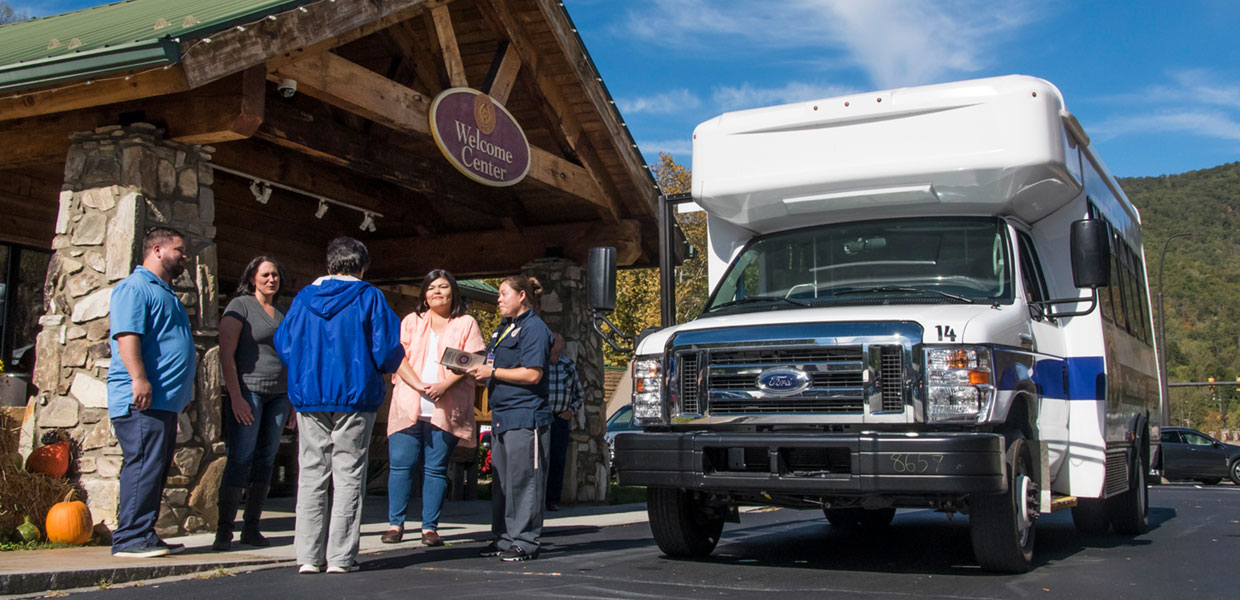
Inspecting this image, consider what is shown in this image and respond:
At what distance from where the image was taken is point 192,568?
5.84 metres

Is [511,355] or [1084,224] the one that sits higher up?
[1084,224]

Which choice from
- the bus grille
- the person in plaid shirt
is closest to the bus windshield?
the bus grille

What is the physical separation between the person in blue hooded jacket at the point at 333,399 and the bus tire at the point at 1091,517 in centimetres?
564

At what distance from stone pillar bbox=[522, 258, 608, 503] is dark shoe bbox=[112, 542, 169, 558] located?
6116mm

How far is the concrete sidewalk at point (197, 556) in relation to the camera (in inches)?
205

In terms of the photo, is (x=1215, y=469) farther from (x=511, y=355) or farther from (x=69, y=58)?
(x=69, y=58)

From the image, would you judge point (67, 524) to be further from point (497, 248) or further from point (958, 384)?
point (497, 248)

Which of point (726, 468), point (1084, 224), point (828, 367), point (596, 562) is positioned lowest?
point (596, 562)

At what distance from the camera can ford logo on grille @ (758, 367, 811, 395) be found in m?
5.78

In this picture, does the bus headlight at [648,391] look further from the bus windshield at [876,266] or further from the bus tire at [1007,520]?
the bus tire at [1007,520]

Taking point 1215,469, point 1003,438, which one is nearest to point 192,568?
point 1003,438

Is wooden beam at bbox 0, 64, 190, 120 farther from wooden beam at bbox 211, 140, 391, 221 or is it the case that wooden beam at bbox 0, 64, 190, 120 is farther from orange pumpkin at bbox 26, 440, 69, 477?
wooden beam at bbox 211, 140, 391, 221

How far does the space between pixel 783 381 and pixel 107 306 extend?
171 inches

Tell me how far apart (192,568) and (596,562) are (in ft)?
7.47
